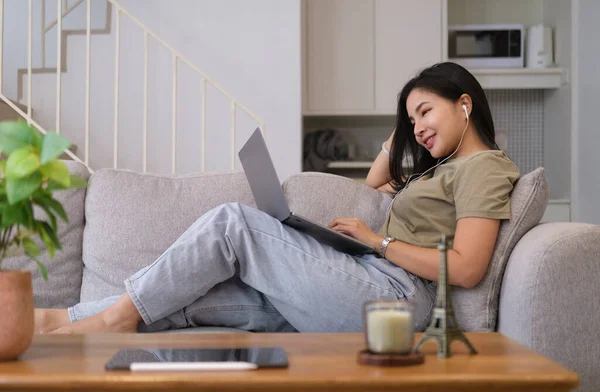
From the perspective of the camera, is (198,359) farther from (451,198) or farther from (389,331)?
(451,198)

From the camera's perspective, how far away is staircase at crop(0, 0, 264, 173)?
4109mm

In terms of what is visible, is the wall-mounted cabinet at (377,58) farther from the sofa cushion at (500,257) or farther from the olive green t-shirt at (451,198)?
the sofa cushion at (500,257)

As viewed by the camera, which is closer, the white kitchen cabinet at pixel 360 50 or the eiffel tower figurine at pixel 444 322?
the eiffel tower figurine at pixel 444 322

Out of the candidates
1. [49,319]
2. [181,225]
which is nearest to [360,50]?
[181,225]

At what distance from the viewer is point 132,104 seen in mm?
4148

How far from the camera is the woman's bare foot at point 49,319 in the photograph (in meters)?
1.79

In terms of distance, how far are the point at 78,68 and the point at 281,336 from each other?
335cm

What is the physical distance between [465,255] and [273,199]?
0.47 meters

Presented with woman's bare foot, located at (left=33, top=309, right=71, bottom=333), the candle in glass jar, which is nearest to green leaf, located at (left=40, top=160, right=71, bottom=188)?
the candle in glass jar

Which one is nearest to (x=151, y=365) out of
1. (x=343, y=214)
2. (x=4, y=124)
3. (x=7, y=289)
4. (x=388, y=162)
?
(x=7, y=289)

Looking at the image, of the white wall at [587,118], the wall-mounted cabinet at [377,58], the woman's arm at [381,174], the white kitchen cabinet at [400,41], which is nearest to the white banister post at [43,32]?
the wall-mounted cabinet at [377,58]

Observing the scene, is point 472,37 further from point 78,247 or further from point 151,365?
point 151,365

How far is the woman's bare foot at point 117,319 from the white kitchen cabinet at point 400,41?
9.92 ft

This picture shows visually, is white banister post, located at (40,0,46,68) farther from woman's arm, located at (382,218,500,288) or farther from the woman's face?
woman's arm, located at (382,218,500,288)
